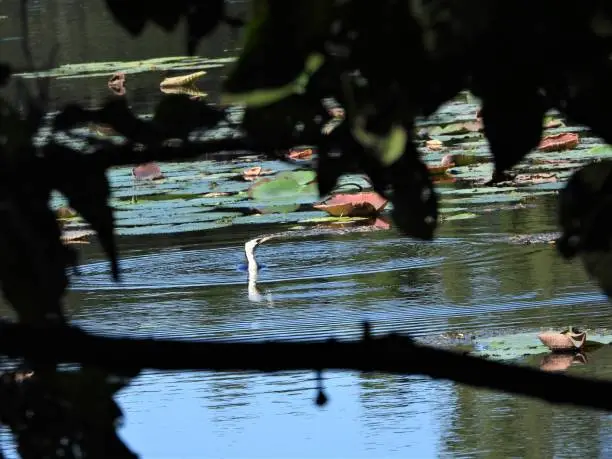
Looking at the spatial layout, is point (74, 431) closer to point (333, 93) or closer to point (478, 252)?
point (333, 93)

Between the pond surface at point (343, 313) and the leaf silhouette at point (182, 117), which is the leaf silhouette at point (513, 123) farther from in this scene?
the pond surface at point (343, 313)

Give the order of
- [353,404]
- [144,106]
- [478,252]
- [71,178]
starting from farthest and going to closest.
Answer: [144,106], [478,252], [353,404], [71,178]

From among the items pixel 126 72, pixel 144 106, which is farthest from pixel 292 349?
pixel 126 72

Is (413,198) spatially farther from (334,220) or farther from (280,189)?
(280,189)

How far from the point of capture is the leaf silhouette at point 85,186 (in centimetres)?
84

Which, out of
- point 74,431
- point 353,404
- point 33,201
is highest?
point 33,201

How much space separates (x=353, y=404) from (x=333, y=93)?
7.18 feet

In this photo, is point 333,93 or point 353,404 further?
point 353,404

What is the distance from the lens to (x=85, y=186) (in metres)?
0.87

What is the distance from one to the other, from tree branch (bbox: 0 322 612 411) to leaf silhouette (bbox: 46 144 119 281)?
121 mm

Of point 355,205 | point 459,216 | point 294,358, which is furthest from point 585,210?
point 355,205

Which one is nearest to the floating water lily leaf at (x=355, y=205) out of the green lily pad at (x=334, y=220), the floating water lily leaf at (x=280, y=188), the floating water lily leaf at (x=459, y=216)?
the green lily pad at (x=334, y=220)

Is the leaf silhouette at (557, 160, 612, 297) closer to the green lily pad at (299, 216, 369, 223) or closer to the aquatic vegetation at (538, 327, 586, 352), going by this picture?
the aquatic vegetation at (538, 327, 586, 352)

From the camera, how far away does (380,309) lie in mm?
3711
